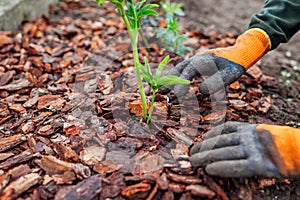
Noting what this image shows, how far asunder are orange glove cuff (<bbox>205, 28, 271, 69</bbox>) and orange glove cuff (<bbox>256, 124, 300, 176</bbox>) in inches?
20.5

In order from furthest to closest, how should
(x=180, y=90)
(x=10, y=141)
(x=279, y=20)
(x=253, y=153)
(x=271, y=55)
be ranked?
(x=271, y=55)
(x=279, y=20)
(x=180, y=90)
(x=10, y=141)
(x=253, y=153)

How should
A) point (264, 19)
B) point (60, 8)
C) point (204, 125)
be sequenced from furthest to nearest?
point (60, 8) → point (264, 19) → point (204, 125)

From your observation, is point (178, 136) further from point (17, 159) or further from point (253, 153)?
point (17, 159)

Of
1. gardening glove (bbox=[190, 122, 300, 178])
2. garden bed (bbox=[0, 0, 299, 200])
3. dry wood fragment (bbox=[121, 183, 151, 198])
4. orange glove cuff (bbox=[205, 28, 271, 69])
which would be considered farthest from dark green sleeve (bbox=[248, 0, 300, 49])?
dry wood fragment (bbox=[121, 183, 151, 198])

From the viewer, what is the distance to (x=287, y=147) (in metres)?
1.26

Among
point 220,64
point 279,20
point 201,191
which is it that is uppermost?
point 279,20

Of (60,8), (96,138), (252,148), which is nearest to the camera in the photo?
(252,148)

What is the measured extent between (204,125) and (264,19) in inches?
28.9

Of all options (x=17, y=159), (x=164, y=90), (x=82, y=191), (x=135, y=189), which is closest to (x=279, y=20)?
(x=164, y=90)

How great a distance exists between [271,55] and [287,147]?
4.56ft

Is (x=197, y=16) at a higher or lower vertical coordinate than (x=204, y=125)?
higher

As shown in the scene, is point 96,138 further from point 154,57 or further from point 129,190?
point 154,57

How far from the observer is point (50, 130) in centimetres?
156

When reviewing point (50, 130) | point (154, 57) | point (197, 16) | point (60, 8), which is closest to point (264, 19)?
point (154, 57)
